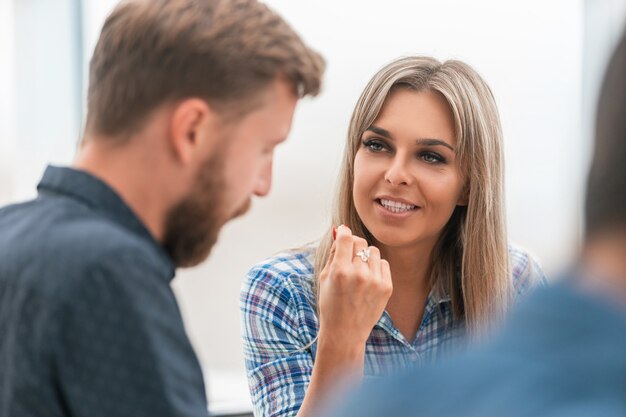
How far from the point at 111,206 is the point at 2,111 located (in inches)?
60.3

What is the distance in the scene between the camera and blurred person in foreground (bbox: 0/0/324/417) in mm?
795

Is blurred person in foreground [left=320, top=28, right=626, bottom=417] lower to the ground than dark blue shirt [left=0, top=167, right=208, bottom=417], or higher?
higher

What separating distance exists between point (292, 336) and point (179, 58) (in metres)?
0.83

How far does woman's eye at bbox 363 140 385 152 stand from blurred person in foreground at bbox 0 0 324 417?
2.24 ft

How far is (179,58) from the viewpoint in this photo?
2.96ft

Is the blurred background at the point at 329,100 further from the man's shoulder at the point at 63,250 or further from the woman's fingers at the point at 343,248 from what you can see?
the man's shoulder at the point at 63,250

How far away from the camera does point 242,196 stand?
0.97 metres

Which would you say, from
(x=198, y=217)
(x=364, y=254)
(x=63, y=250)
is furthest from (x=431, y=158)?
(x=63, y=250)

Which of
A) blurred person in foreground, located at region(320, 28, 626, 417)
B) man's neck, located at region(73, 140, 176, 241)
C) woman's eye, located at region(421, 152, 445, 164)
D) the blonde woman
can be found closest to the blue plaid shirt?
the blonde woman

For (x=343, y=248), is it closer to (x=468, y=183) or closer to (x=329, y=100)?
(x=468, y=183)

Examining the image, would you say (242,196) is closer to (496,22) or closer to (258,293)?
(258,293)

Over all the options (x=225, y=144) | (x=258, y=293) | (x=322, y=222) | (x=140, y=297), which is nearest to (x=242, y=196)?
(x=225, y=144)

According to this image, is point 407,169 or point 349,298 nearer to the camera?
point 349,298

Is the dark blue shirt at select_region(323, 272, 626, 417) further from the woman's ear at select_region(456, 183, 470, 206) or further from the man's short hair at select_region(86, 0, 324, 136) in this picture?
the woman's ear at select_region(456, 183, 470, 206)
